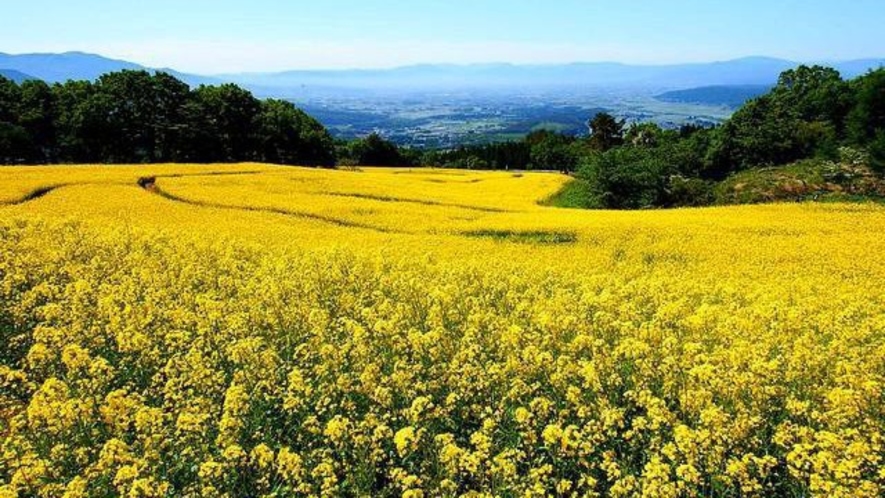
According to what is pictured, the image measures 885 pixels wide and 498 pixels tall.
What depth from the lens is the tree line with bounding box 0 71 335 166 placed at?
198 feet

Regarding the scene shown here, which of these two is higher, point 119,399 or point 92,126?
point 92,126

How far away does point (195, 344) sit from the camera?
387 inches

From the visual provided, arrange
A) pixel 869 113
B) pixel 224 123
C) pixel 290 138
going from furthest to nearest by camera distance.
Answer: pixel 290 138, pixel 224 123, pixel 869 113

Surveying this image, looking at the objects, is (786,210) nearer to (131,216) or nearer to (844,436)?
(844,436)

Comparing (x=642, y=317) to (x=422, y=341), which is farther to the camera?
(x=642, y=317)

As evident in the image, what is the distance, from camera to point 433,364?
31.8 ft

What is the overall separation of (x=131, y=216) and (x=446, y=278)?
16.7 metres

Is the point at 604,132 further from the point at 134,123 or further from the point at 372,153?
the point at 134,123

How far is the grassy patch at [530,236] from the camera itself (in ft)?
79.3

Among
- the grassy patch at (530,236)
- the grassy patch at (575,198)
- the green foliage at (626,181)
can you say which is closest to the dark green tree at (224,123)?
the grassy patch at (575,198)

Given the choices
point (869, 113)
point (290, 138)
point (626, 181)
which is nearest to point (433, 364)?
point (626, 181)

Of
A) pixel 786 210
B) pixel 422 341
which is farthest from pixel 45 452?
pixel 786 210

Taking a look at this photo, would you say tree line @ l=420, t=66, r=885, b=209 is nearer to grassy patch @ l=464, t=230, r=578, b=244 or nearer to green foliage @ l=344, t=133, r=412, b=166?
grassy patch @ l=464, t=230, r=578, b=244

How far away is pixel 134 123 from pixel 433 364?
2568 inches
